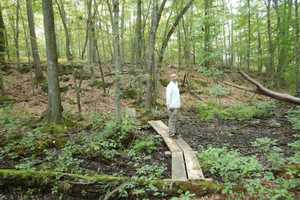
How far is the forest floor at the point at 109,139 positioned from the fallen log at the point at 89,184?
0.31 m

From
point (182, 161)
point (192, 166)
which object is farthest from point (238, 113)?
point (192, 166)

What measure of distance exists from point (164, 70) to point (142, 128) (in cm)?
1080

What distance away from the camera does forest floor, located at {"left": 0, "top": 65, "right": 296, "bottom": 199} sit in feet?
20.6

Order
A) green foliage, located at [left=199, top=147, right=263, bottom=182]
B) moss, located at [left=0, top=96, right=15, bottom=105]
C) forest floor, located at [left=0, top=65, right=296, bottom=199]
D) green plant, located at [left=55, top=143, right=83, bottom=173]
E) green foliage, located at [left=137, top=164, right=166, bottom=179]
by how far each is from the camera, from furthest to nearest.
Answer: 1. moss, located at [left=0, top=96, right=15, bottom=105]
2. forest floor, located at [left=0, top=65, right=296, bottom=199]
3. green plant, located at [left=55, top=143, right=83, bottom=173]
4. green foliage, located at [left=137, top=164, right=166, bottom=179]
5. green foliage, located at [left=199, top=147, right=263, bottom=182]

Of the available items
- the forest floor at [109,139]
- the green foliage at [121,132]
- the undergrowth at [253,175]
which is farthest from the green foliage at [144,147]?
the undergrowth at [253,175]

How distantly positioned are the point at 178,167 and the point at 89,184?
191 cm

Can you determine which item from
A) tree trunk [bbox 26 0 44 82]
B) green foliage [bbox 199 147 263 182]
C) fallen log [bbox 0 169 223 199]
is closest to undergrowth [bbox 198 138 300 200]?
green foliage [bbox 199 147 263 182]

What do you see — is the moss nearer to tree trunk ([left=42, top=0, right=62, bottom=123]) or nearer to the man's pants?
tree trunk ([left=42, top=0, right=62, bottom=123])

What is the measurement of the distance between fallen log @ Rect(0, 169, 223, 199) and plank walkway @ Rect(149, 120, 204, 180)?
1.29 ft

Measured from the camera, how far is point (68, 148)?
6762 millimetres

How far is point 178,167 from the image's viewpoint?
18.9ft

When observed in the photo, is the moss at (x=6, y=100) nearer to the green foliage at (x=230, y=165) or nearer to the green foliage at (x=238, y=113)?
the green foliage at (x=238, y=113)

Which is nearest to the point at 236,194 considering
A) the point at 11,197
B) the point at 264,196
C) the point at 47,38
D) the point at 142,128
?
the point at 264,196

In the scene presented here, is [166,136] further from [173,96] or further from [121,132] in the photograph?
[121,132]
